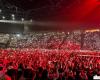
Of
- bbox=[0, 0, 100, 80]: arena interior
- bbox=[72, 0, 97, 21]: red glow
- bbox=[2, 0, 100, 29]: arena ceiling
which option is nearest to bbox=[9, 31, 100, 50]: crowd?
bbox=[0, 0, 100, 80]: arena interior

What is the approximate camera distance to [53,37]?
29062 millimetres

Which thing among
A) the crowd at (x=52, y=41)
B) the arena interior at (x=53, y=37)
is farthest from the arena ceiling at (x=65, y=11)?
the crowd at (x=52, y=41)

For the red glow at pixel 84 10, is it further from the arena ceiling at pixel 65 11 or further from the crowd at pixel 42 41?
the crowd at pixel 42 41

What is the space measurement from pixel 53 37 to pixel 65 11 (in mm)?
11676

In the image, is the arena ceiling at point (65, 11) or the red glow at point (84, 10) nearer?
the arena ceiling at point (65, 11)

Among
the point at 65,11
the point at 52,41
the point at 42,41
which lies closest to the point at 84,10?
the point at 65,11

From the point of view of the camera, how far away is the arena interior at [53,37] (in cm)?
1029

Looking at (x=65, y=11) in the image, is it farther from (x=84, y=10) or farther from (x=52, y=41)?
(x=52, y=41)

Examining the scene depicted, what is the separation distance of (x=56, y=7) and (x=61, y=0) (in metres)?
1.29

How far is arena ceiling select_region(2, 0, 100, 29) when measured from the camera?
12.3 metres

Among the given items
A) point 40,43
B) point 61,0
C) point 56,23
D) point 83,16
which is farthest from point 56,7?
point 40,43

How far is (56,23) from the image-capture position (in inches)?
694

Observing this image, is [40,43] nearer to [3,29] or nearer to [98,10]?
[3,29]

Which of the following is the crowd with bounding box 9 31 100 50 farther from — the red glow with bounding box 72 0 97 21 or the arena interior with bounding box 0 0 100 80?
the red glow with bounding box 72 0 97 21
